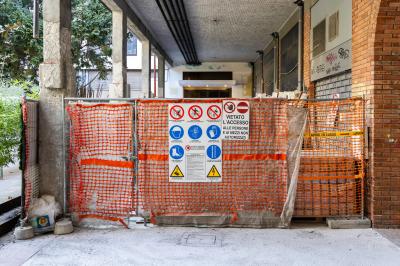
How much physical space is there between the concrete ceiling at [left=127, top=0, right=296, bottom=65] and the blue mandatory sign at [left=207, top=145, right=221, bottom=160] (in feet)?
25.0

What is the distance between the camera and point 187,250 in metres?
5.21

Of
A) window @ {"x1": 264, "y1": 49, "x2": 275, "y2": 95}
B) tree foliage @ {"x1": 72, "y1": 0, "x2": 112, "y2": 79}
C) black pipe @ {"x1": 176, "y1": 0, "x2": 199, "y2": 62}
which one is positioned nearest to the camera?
black pipe @ {"x1": 176, "y1": 0, "x2": 199, "y2": 62}

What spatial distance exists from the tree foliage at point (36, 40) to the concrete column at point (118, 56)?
144 inches

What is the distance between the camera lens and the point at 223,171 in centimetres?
623

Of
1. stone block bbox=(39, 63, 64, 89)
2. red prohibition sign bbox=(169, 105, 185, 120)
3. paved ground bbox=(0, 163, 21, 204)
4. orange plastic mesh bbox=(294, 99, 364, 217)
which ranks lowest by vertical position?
paved ground bbox=(0, 163, 21, 204)

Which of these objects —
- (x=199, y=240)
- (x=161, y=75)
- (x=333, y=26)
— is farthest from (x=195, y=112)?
(x=161, y=75)

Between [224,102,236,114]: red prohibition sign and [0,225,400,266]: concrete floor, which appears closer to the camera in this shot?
[0,225,400,266]: concrete floor

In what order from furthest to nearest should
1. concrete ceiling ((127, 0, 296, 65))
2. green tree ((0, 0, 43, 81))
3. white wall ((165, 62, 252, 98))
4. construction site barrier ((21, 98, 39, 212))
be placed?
1. white wall ((165, 62, 252, 98))
2. green tree ((0, 0, 43, 81))
3. concrete ceiling ((127, 0, 296, 65))
4. construction site barrier ((21, 98, 39, 212))

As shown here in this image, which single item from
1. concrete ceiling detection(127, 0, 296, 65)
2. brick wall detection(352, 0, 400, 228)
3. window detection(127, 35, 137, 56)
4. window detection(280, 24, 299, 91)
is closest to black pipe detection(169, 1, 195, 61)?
concrete ceiling detection(127, 0, 296, 65)

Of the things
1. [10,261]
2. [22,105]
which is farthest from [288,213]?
[22,105]

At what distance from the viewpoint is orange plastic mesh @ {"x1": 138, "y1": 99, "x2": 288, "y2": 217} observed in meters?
6.22

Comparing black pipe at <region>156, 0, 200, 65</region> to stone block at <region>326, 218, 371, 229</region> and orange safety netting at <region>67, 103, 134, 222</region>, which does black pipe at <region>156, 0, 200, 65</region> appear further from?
stone block at <region>326, 218, 371, 229</region>

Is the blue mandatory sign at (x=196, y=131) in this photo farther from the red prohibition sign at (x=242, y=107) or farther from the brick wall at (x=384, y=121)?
the brick wall at (x=384, y=121)

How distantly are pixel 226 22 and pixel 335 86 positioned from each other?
24.4 feet
